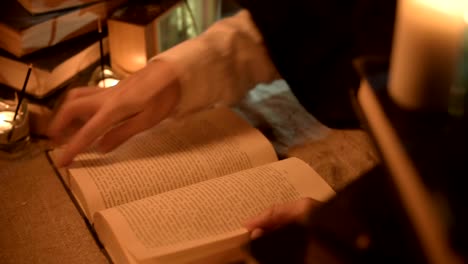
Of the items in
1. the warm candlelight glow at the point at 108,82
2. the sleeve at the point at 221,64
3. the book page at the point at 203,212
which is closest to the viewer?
the book page at the point at 203,212

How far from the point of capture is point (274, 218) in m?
0.66

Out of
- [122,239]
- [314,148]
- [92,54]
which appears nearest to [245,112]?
[314,148]

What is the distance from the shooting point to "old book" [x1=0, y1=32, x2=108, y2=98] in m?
0.91

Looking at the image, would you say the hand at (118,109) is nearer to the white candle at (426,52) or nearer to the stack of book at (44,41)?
the stack of book at (44,41)

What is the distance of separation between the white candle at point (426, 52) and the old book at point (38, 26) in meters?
0.57

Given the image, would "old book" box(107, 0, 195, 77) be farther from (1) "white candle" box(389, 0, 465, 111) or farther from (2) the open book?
(1) "white candle" box(389, 0, 465, 111)

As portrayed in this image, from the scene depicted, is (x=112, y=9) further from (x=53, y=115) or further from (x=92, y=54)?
(x=53, y=115)

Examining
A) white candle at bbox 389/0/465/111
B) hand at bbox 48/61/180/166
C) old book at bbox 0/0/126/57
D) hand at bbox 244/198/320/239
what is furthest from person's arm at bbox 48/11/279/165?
white candle at bbox 389/0/465/111

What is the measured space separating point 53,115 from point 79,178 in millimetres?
202

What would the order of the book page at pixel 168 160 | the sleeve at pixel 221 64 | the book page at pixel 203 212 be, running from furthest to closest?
the sleeve at pixel 221 64
the book page at pixel 168 160
the book page at pixel 203 212

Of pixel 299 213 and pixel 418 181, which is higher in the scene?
pixel 418 181

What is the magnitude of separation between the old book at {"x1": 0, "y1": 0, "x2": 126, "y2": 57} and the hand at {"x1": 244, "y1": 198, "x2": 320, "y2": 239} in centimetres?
46

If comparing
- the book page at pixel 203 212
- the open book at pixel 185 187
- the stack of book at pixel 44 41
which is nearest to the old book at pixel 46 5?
the stack of book at pixel 44 41

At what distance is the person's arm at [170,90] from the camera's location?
806 mm
